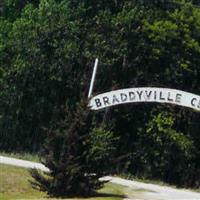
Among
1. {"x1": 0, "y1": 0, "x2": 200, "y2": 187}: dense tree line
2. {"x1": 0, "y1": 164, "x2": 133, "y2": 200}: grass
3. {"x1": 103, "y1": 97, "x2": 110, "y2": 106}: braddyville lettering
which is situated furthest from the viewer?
{"x1": 0, "y1": 0, "x2": 200, "y2": 187}: dense tree line

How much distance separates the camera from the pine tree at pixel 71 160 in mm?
17922

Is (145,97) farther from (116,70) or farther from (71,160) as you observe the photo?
(71,160)

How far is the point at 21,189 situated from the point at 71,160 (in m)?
2.98

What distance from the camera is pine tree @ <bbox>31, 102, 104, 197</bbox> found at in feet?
58.8

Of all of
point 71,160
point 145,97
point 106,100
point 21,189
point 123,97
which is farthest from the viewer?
point 145,97

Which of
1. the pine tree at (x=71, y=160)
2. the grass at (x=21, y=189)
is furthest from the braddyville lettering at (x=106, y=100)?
the pine tree at (x=71, y=160)

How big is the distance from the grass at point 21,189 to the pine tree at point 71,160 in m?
0.44

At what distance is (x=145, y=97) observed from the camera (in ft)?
89.7

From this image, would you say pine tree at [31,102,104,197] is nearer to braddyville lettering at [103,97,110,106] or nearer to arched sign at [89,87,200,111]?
arched sign at [89,87,200,111]

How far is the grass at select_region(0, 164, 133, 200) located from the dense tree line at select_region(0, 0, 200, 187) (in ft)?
33.5

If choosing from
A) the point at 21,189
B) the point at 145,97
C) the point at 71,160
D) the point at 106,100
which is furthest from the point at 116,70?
the point at 71,160

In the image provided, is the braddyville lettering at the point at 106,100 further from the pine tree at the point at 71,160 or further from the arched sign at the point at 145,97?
the pine tree at the point at 71,160

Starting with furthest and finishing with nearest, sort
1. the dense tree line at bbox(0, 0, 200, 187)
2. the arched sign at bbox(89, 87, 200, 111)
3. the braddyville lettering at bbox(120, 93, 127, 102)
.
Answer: the dense tree line at bbox(0, 0, 200, 187) < the braddyville lettering at bbox(120, 93, 127, 102) < the arched sign at bbox(89, 87, 200, 111)

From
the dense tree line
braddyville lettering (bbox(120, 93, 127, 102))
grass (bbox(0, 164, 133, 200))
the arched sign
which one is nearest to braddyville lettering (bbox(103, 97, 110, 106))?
the arched sign
